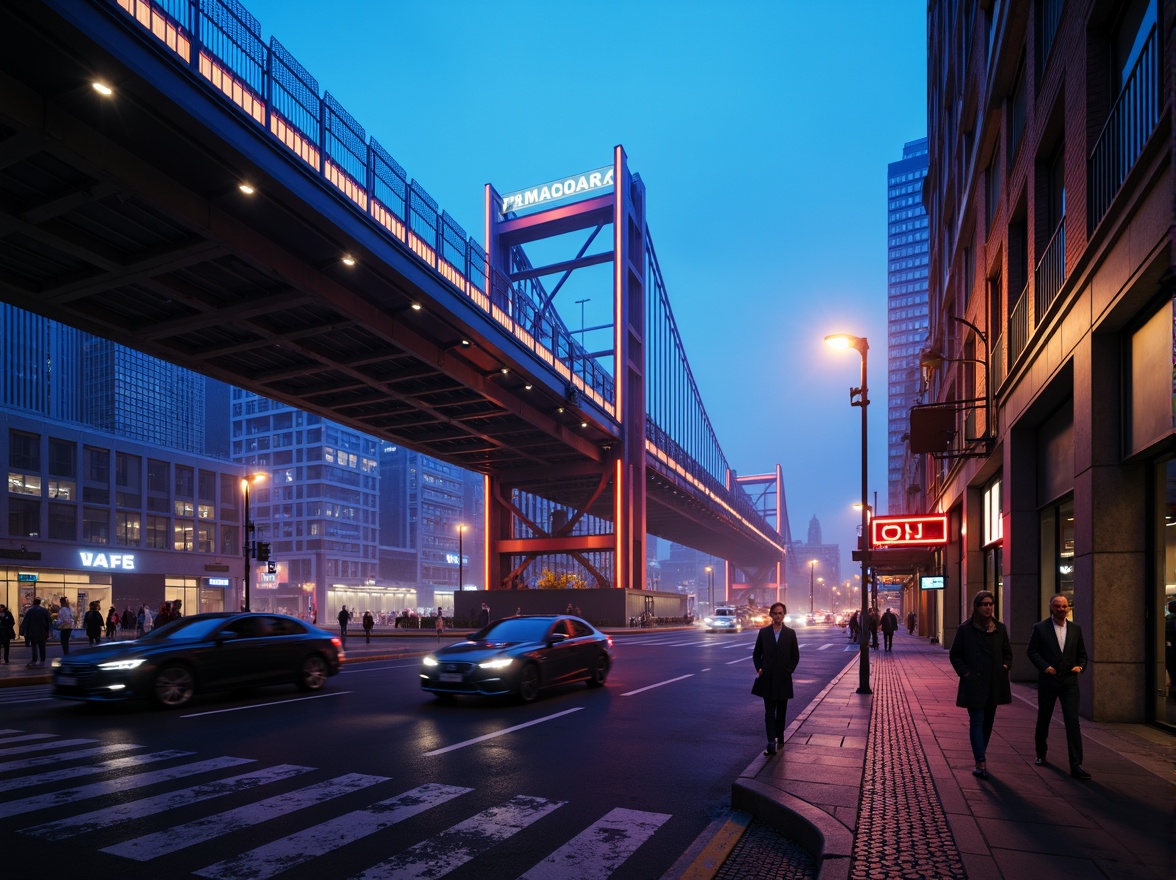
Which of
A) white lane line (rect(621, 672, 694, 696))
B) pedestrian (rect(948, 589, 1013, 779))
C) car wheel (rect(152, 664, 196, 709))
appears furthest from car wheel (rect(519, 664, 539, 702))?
pedestrian (rect(948, 589, 1013, 779))

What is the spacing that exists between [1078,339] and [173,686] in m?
14.0

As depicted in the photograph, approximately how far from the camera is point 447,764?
8570 millimetres

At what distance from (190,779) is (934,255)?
3913 cm

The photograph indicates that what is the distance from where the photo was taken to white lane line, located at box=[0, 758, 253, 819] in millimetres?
6688

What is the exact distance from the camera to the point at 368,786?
750 cm

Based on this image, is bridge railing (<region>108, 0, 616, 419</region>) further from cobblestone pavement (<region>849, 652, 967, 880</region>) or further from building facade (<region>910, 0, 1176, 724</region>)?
cobblestone pavement (<region>849, 652, 967, 880</region>)

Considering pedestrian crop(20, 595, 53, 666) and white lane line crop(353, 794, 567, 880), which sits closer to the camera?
white lane line crop(353, 794, 567, 880)

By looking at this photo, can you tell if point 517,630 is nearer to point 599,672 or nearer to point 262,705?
point 599,672

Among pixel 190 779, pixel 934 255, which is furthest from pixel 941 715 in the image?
pixel 934 255

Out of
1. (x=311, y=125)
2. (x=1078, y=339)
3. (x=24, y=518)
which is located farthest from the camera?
(x=24, y=518)

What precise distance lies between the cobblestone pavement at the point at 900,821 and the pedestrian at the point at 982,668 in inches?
25.7

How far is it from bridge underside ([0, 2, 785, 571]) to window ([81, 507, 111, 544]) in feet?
66.8

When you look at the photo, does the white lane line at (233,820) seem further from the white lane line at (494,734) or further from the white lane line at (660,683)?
the white lane line at (660,683)

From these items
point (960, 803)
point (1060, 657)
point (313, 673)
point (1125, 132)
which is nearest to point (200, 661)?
point (313, 673)
